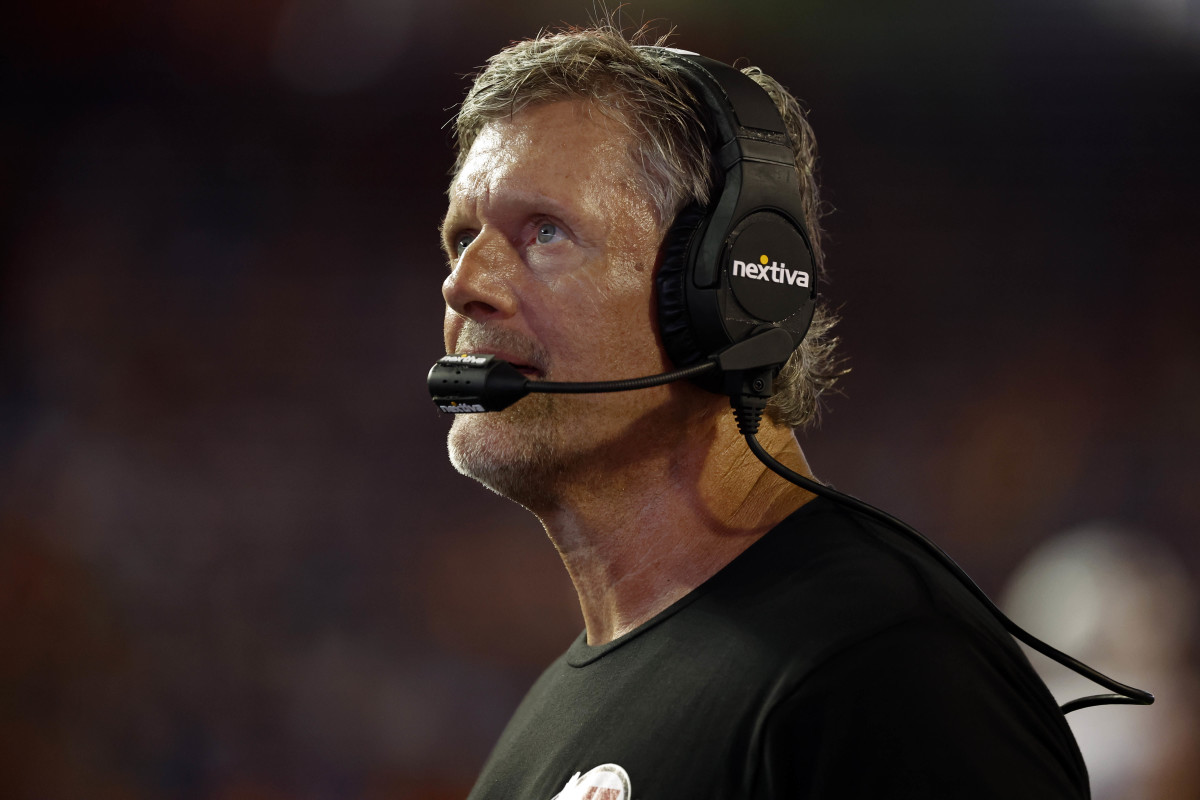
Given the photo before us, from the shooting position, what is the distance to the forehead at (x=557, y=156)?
1068 millimetres

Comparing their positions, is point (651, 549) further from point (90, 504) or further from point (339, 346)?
point (90, 504)

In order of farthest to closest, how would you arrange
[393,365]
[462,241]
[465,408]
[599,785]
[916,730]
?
[393,365] < [462,241] < [465,408] < [599,785] < [916,730]

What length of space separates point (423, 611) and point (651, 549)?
1739mm

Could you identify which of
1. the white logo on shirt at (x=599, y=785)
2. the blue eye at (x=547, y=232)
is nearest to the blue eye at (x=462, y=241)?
the blue eye at (x=547, y=232)

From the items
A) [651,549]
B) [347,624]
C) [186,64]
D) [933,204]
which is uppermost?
[186,64]

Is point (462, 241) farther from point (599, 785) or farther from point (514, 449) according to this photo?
point (599, 785)

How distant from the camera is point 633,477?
3.54ft

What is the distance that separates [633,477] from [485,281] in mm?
252

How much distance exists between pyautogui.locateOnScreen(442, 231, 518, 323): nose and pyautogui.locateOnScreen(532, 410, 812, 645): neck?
0.63 feet

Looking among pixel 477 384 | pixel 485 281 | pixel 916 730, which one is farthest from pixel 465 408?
pixel 916 730

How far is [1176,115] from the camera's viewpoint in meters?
2.48

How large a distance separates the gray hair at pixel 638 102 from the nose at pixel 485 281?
0.52ft

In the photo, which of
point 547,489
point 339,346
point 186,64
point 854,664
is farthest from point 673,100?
point 186,64

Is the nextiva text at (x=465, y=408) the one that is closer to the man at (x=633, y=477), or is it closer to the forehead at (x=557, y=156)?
the man at (x=633, y=477)
